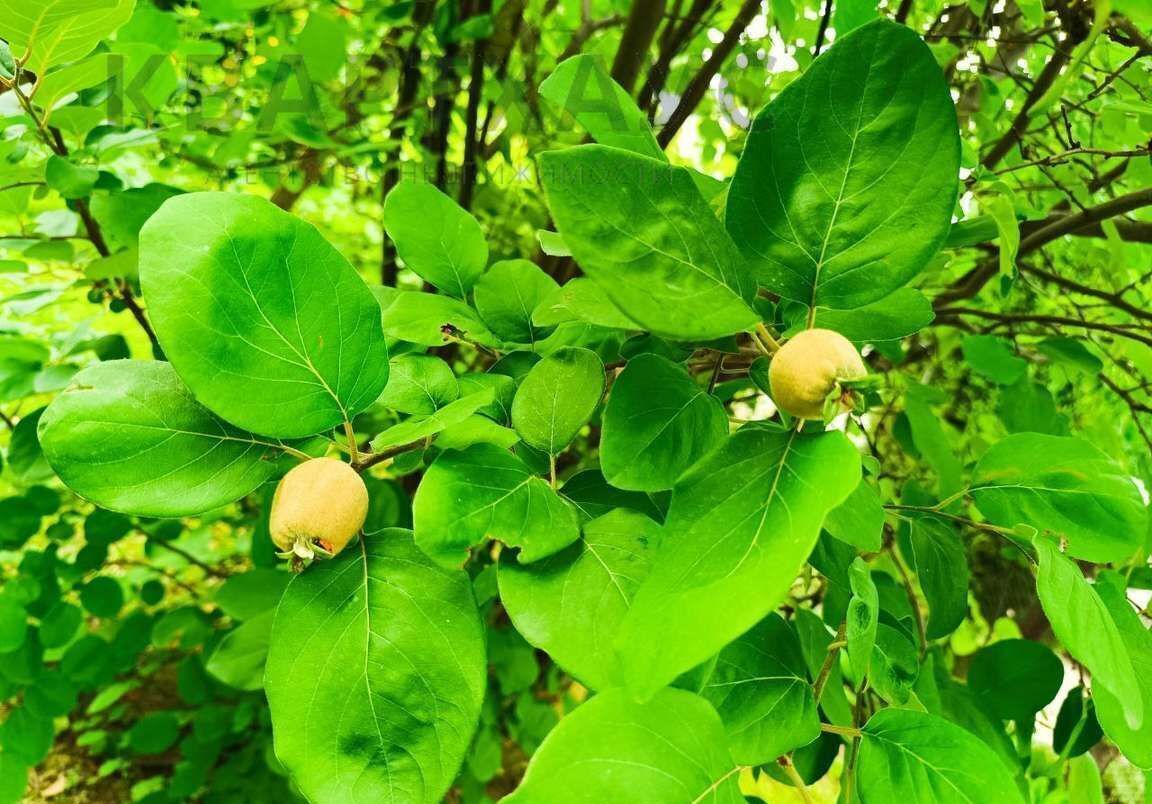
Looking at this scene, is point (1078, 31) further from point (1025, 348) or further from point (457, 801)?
point (457, 801)

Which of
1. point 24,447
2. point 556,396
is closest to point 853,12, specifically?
point 556,396

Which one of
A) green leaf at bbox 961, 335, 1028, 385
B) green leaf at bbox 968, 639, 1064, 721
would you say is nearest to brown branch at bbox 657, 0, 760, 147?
green leaf at bbox 961, 335, 1028, 385

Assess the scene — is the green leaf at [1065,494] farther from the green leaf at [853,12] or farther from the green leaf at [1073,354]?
the green leaf at [1073,354]

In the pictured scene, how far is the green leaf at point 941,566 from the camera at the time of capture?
39 centimetres

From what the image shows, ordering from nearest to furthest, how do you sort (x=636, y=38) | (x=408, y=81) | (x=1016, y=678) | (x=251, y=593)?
(x=1016, y=678) < (x=251, y=593) < (x=636, y=38) < (x=408, y=81)

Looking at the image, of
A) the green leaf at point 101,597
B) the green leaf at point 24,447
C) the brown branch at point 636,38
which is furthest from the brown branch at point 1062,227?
the green leaf at point 101,597

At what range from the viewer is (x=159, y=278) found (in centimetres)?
25

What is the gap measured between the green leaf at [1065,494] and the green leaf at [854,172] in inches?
6.0

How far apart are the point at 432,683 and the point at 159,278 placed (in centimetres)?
18

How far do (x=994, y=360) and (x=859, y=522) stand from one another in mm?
516

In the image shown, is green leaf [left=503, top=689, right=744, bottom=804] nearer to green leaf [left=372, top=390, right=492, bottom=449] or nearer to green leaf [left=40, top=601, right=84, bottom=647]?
green leaf [left=372, top=390, right=492, bottom=449]

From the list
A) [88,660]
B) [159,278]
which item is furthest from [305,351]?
[88,660]

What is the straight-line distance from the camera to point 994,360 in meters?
0.70

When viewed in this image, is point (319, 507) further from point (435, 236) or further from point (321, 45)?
point (321, 45)
